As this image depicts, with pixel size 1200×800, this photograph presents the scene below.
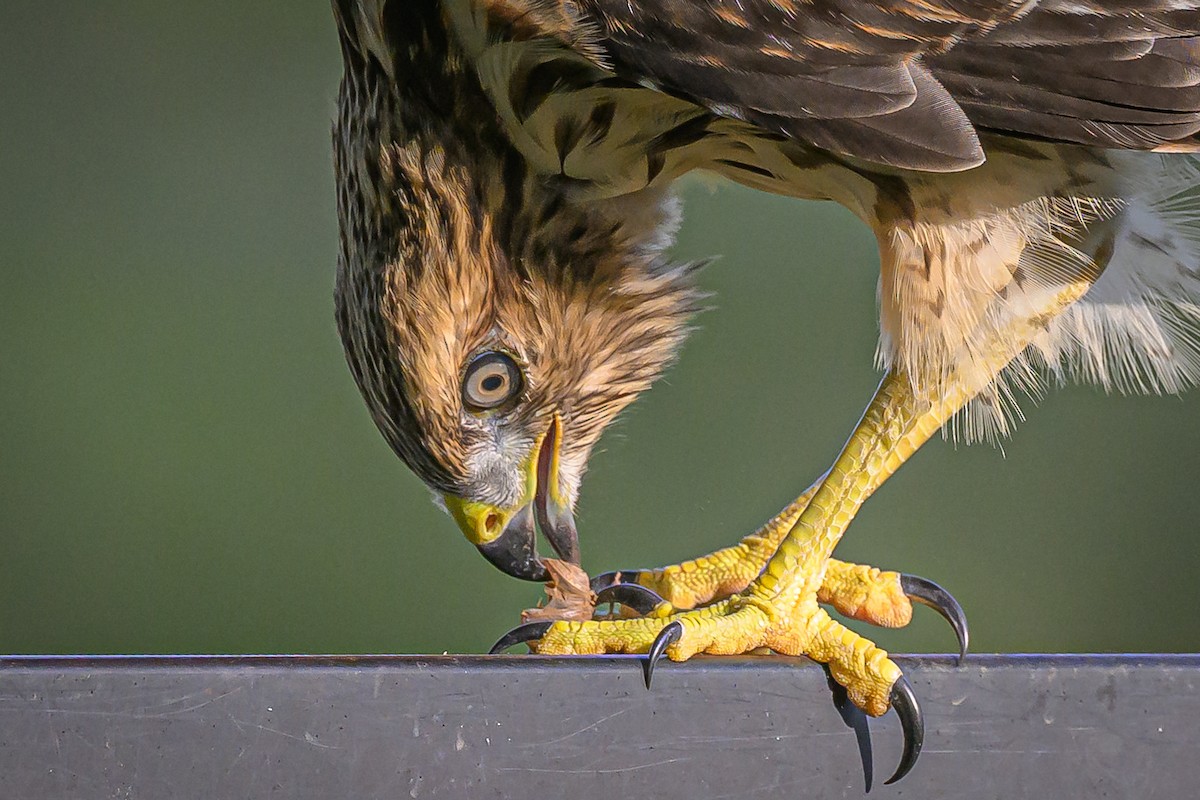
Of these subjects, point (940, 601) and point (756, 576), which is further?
point (756, 576)

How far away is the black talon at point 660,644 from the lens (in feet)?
4.29

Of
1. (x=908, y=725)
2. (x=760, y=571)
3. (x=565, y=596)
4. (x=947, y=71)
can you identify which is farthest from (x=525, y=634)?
(x=947, y=71)

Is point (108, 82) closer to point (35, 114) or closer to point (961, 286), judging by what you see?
point (35, 114)

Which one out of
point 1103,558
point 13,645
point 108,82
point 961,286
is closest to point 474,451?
point 961,286

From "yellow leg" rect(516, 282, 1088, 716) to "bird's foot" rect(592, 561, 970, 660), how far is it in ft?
0.13

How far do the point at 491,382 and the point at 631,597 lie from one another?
0.38 metres

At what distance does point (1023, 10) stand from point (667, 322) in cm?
86

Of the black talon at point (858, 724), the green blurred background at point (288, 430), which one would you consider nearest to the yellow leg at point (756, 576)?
the black talon at point (858, 724)

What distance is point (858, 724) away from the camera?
134 cm

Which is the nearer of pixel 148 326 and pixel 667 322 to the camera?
pixel 667 322

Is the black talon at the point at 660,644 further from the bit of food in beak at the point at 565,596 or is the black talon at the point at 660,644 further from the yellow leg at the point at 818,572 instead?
the bit of food in beak at the point at 565,596

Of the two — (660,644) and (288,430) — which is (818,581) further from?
(288,430)

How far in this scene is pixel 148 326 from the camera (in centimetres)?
473

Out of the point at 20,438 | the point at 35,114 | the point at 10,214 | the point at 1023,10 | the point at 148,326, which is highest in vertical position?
the point at 1023,10
